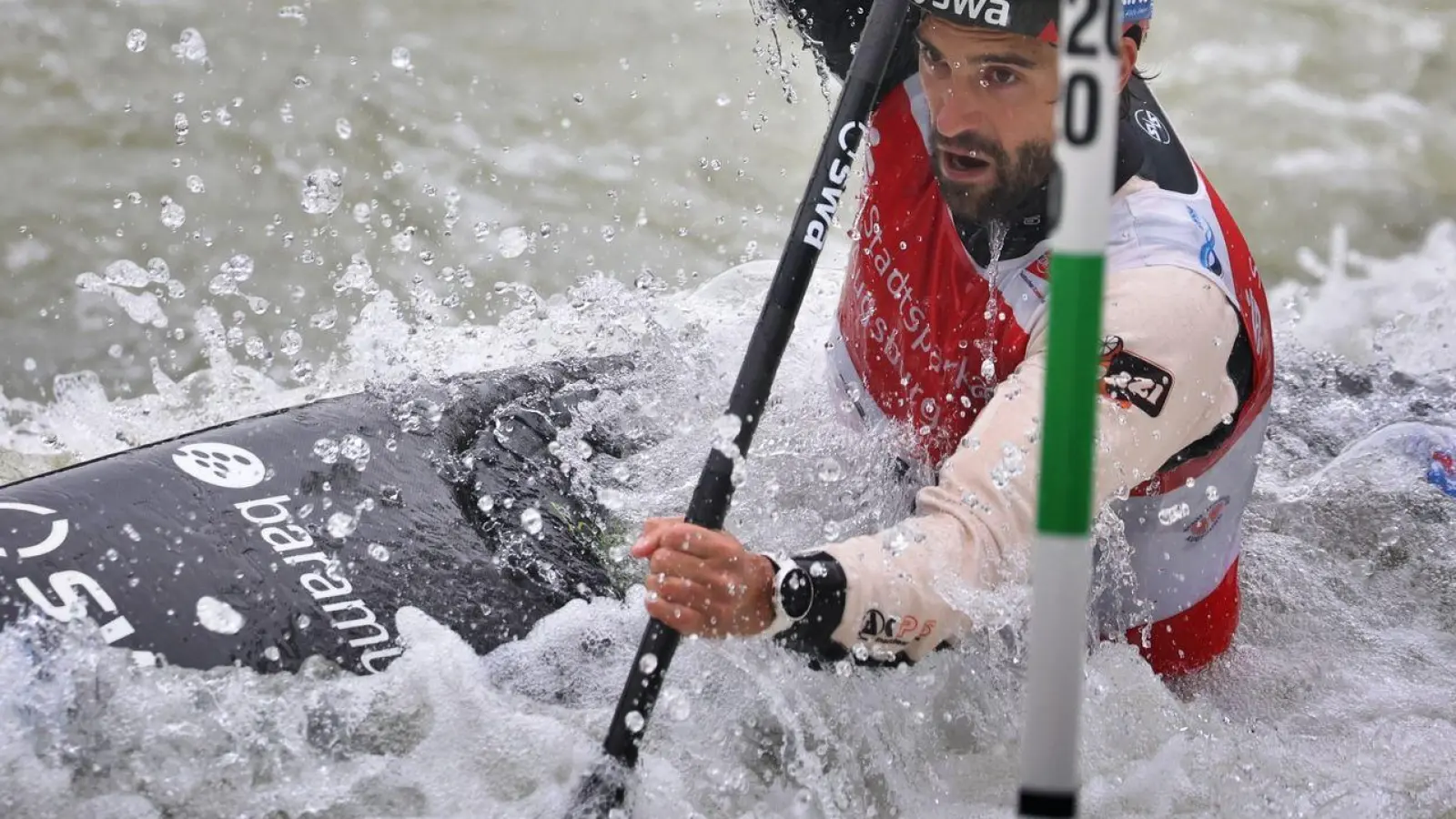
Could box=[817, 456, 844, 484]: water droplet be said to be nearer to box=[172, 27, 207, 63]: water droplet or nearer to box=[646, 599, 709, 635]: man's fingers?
box=[646, 599, 709, 635]: man's fingers

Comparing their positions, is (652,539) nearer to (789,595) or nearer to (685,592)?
(685,592)

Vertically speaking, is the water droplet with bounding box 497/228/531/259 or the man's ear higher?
the man's ear

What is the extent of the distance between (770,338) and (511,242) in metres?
2.91

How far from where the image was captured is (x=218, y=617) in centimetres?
199

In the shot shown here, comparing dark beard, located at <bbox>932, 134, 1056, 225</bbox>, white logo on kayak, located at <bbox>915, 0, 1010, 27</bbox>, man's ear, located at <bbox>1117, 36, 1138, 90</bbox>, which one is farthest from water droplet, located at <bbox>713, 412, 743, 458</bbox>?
man's ear, located at <bbox>1117, 36, 1138, 90</bbox>

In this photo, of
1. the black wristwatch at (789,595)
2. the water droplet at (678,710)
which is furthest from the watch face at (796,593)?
the water droplet at (678,710)

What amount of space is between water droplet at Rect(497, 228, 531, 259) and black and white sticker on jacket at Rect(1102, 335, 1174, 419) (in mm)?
2507

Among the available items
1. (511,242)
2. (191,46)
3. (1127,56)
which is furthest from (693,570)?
(191,46)

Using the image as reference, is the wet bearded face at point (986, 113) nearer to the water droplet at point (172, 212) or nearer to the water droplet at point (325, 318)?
the water droplet at point (325, 318)

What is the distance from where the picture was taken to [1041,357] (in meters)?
2.05

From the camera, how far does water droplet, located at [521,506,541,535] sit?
7.76 ft

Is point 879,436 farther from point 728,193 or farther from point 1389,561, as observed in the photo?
point 728,193

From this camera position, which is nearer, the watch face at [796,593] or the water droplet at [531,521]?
the watch face at [796,593]

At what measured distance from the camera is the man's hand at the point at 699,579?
5.64ft
